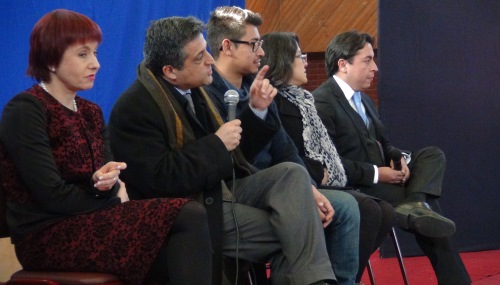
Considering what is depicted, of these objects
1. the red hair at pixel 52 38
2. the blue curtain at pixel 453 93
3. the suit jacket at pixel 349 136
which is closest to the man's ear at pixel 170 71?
the red hair at pixel 52 38

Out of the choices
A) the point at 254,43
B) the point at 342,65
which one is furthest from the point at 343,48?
the point at 254,43

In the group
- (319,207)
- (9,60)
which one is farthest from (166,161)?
(9,60)

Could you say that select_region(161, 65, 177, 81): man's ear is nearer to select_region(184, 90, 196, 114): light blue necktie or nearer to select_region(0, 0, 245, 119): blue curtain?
select_region(184, 90, 196, 114): light blue necktie

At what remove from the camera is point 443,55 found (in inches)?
223

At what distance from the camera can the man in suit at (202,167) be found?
2.96 meters

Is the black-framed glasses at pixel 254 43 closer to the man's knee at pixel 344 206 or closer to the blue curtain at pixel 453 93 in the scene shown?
the man's knee at pixel 344 206

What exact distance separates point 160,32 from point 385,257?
296cm

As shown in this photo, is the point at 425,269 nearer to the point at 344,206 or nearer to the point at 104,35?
the point at 344,206

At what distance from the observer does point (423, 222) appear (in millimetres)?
4047

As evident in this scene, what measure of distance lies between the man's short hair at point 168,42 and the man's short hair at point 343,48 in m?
1.61

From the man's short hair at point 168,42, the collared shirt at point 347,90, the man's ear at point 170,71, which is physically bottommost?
the collared shirt at point 347,90

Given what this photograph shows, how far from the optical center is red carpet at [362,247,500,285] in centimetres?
476

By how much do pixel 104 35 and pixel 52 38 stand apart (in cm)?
107

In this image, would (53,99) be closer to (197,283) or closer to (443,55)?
(197,283)
